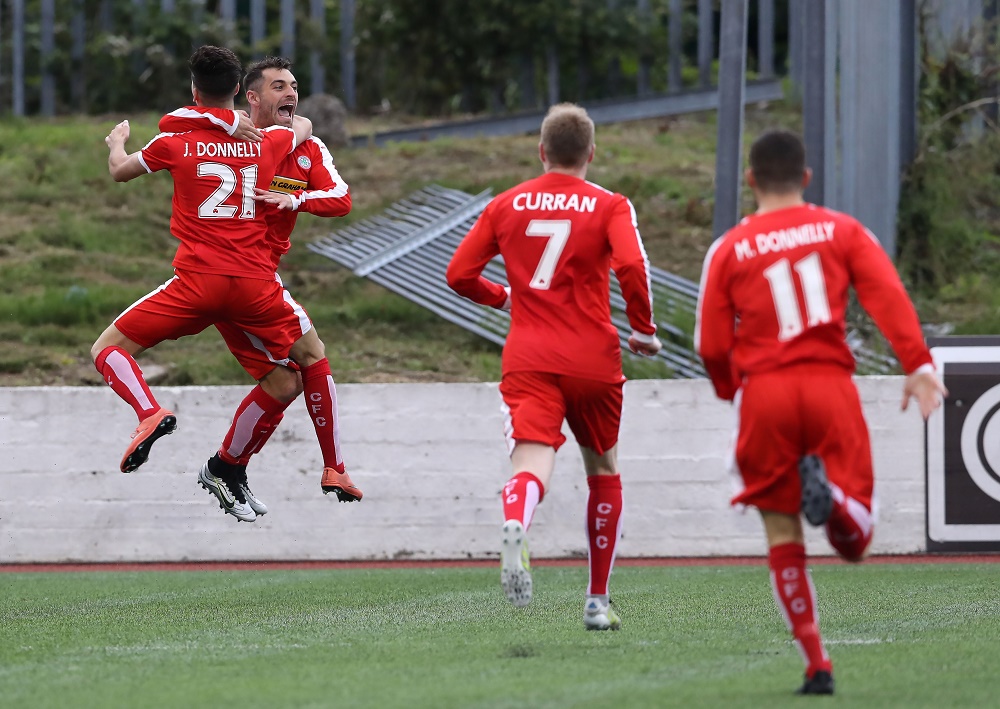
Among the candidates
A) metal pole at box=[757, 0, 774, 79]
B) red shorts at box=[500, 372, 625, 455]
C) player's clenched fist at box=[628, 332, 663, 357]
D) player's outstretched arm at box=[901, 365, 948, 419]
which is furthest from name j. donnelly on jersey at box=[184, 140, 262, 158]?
metal pole at box=[757, 0, 774, 79]

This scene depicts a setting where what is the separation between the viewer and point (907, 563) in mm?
10633

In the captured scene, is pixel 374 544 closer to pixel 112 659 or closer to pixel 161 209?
pixel 112 659

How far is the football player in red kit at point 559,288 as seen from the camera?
590 centimetres

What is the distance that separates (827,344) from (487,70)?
1954 cm

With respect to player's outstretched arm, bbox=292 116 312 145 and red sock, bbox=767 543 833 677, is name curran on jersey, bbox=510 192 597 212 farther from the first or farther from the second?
player's outstretched arm, bbox=292 116 312 145

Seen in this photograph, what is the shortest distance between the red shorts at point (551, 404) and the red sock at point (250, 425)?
2.46 m

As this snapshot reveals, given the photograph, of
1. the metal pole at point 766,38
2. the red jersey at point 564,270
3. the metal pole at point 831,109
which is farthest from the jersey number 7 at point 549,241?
the metal pole at point 766,38

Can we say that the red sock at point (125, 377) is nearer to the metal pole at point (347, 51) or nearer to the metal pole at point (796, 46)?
the metal pole at point (347, 51)

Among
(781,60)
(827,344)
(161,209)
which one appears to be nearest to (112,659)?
(827,344)

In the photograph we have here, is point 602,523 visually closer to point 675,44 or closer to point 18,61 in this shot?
point 675,44

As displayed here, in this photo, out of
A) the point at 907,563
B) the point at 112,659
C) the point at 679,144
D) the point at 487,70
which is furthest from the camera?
the point at 487,70

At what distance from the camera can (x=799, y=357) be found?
4.66m

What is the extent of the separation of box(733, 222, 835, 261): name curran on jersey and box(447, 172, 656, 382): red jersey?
1.16m

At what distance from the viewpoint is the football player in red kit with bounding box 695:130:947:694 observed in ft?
15.2
